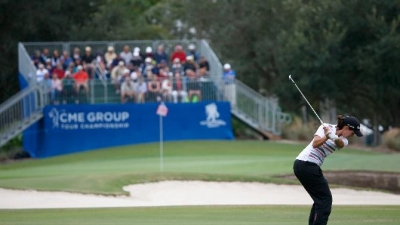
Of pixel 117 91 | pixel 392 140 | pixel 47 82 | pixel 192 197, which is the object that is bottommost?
pixel 192 197

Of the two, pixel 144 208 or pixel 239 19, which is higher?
pixel 239 19

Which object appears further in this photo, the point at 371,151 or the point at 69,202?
the point at 371,151

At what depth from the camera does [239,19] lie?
5644 cm

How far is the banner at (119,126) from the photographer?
40.2 m

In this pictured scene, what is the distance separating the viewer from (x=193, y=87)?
133 feet

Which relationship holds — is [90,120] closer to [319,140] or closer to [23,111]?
[23,111]

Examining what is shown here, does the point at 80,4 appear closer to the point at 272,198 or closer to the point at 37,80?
the point at 37,80

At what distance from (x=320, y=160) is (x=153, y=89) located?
2535cm

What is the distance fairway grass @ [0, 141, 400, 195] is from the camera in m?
25.1

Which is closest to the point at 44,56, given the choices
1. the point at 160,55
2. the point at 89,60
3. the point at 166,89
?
the point at 89,60

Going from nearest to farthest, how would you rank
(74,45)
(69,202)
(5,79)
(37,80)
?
(69,202) → (37,80) → (74,45) → (5,79)

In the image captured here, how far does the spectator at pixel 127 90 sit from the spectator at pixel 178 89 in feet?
5.05

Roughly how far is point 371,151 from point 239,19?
18829mm

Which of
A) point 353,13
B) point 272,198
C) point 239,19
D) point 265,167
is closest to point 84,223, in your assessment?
point 272,198
